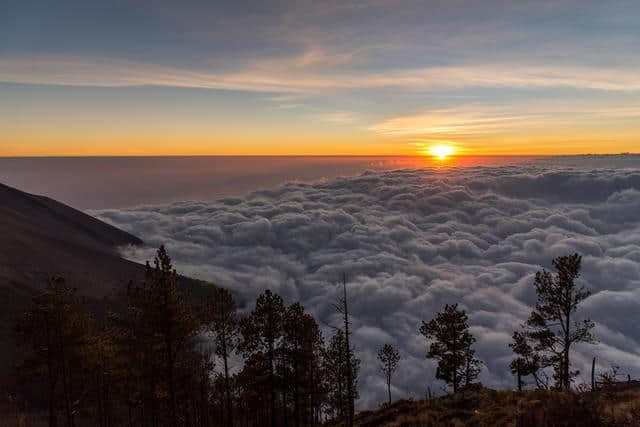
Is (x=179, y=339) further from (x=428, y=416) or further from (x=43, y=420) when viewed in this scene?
(x=43, y=420)

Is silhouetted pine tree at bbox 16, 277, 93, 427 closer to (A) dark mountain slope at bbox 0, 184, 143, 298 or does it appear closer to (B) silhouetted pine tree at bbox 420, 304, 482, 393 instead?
(B) silhouetted pine tree at bbox 420, 304, 482, 393

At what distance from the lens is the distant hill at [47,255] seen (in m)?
96.6

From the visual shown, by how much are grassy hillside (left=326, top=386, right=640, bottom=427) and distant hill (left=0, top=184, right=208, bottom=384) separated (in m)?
81.5

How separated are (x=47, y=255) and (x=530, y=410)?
465 ft

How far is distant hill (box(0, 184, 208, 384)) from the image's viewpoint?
96.6 metres

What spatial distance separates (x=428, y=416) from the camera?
2320 cm

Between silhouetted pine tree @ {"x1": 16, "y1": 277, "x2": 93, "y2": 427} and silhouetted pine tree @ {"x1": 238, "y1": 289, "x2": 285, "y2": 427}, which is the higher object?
silhouetted pine tree @ {"x1": 16, "y1": 277, "x2": 93, "y2": 427}

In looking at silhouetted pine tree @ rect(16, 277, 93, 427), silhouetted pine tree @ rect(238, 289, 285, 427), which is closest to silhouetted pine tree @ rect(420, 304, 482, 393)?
silhouetted pine tree @ rect(238, 289, 285, 427)

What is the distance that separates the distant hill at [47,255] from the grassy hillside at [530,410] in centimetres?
8154

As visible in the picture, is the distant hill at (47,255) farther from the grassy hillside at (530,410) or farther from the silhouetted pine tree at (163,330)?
the grassy hillside at (530,410)

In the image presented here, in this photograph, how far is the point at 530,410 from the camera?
1747cm

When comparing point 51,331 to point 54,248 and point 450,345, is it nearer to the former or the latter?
point 450,345

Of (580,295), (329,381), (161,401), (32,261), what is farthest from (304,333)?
(32,261)

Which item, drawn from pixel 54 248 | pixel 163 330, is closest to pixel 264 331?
pixel 163 330
